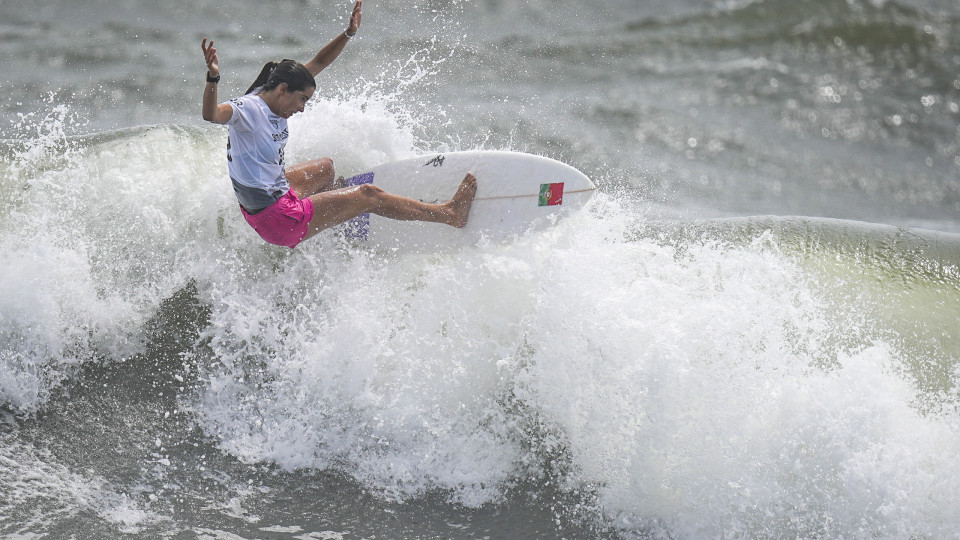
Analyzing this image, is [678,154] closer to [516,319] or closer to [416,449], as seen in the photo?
[516,319]

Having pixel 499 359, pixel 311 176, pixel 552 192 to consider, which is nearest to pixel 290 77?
pixel 311 176

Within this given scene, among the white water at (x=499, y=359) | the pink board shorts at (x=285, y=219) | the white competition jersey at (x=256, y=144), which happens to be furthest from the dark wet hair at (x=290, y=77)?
the white water at (x=499, y=359)

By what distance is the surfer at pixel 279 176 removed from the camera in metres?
4.72

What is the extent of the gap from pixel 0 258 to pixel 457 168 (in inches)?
121

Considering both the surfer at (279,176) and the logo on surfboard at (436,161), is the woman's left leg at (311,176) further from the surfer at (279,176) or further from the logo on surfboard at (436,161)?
the logo on surfboard at (436,161)

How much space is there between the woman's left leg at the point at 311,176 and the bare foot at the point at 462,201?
34.6 inches

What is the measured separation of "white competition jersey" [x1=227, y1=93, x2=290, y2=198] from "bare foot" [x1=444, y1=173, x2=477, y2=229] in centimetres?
114

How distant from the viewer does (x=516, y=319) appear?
526 cm

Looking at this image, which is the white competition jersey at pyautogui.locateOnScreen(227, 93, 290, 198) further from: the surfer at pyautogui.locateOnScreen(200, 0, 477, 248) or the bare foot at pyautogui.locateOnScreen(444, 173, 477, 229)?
the bare foot at pyautogui.locateOnScreen(444, 173, 477, 229)

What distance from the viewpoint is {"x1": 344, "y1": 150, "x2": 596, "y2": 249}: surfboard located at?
5.50m

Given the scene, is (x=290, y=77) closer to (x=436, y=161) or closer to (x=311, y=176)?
(x=311, y=176)

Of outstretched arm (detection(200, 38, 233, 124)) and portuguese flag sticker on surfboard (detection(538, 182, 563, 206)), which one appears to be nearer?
outstretched arm (detection(200, 38, 233, 124))

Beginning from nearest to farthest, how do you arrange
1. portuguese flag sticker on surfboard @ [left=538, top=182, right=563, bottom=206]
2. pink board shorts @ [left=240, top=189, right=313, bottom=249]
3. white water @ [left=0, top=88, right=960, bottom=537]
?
white water @ [left=0, top=88, right=960, bottom=537], pink board shorts @ [left=240, top=189, right=313, bottom=249], portuguese flag sticker on surfboard @ [left=538, top=182, right=563, bottom=206]

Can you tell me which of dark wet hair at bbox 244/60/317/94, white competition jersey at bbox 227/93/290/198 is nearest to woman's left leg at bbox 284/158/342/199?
white competition jersey at bbox 227/93/290/198
